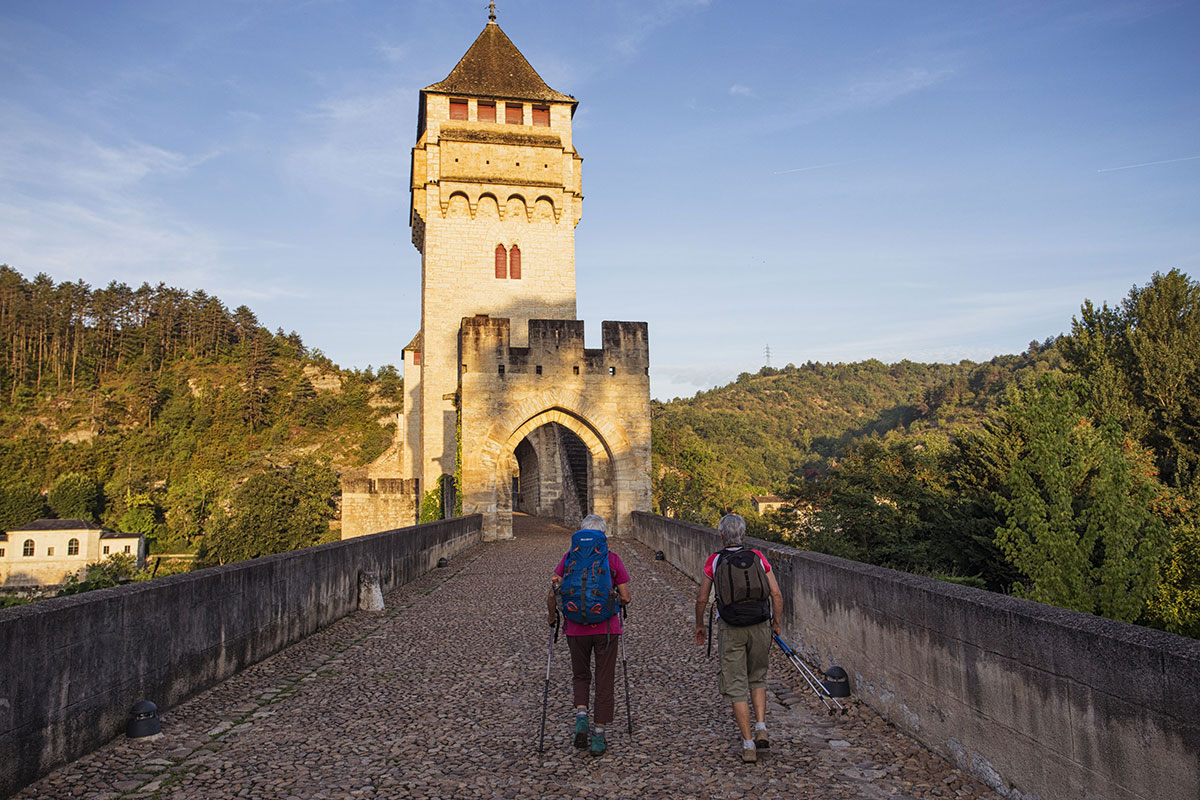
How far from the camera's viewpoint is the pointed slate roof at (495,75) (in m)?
27.4

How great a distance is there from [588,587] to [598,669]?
0.47m

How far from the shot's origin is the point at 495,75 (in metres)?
28.3

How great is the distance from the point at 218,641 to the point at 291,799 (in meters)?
2.32

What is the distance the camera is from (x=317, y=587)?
7434mm

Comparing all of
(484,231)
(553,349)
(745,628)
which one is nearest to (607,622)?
(745,628)

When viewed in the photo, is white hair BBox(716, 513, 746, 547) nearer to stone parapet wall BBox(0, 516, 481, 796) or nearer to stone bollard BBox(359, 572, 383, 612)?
stone parapet wall BBox(0, 516, 481, 796)

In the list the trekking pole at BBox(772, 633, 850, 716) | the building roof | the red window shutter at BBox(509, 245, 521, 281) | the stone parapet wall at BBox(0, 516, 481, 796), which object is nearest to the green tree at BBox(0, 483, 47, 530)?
the building roof

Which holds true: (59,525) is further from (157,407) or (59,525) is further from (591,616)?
(591,616)

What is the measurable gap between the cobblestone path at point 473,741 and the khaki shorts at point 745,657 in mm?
345

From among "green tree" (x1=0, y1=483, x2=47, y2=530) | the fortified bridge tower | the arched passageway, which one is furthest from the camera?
"green tree" (x1=0, y1=483, x2=47, y2=530)

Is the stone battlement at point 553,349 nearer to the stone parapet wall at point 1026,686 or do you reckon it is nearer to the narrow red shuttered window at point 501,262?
the narrow red shuttered window at point 501,262

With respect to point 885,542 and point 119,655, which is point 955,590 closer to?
point 119,655

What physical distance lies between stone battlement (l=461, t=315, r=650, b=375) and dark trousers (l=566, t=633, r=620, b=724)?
1524 centimetres

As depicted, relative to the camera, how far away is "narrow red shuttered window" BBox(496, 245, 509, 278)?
88.3ft
